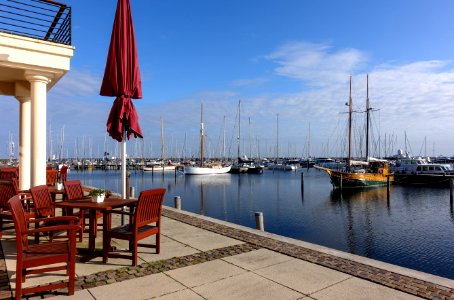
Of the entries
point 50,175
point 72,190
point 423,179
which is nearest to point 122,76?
point 72,190

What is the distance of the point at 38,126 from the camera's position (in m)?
→ 7.69

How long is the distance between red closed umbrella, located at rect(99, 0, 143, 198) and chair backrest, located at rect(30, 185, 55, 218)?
64.9 inches

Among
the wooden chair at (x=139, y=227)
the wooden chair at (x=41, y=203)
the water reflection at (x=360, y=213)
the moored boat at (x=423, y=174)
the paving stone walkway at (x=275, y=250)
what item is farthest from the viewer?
the moored boat at (x=423, y=174)

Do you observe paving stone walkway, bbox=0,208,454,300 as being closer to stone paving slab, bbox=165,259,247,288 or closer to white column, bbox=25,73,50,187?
stone paving slab, bbox=165,259,247,288

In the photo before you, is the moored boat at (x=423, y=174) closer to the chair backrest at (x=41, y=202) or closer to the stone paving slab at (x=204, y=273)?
the stone paving slab at (x=204, y=273)

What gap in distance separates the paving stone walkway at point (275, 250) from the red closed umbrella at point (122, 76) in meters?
2.65

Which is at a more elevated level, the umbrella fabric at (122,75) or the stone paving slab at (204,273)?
the umbrella fabric at (122,75)

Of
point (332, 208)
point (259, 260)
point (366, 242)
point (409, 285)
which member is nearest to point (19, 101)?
point (259, 260)

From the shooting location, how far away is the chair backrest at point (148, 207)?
5074 millimetres

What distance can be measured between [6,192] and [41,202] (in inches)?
32.0

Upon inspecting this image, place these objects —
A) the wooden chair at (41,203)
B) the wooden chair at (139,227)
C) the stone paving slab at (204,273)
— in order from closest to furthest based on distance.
A: 1. the stone paving slab at (204,273)
2. the wooden chair at (139,227)
3. the wooden chair at (41,203)

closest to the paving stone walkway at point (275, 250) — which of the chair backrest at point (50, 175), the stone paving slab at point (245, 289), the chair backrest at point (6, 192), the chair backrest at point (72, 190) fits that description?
the stone paving slab at point (245, 289)

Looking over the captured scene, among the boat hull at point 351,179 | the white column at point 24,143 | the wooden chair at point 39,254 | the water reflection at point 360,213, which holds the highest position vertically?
the white column at point 24,143

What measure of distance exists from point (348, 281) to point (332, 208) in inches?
896
